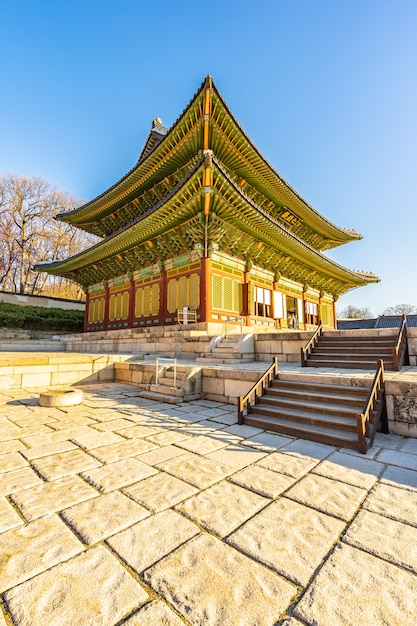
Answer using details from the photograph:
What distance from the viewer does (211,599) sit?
136 cm

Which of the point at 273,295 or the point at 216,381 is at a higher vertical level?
the point at 273,295

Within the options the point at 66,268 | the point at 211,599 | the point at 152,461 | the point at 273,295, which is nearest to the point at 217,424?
the point at 152,461

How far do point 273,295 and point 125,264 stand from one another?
829 centimetres

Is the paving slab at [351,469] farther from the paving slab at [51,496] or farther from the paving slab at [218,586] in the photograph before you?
the paving slab at [51,496]

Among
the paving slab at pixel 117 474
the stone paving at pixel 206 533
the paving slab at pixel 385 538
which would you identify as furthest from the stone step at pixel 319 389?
the paving slab at pixel 117 474

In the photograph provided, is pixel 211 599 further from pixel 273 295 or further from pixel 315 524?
pixel 273 295

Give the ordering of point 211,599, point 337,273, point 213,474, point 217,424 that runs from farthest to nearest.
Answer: point 337,273 < point 217,424 < point 213,474 < point 211,599

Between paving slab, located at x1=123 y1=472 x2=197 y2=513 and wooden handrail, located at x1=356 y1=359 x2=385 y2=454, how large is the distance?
6.53 feet

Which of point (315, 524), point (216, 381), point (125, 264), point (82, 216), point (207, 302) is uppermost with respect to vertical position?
point (82, 216)

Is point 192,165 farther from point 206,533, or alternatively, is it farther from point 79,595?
point 79,595

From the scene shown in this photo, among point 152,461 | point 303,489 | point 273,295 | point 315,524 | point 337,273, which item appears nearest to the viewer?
point 315,524

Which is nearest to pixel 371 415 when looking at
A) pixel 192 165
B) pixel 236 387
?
pixel 236 387

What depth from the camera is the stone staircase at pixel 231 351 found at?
8188 mm

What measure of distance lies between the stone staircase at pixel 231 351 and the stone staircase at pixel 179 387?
1.93m
